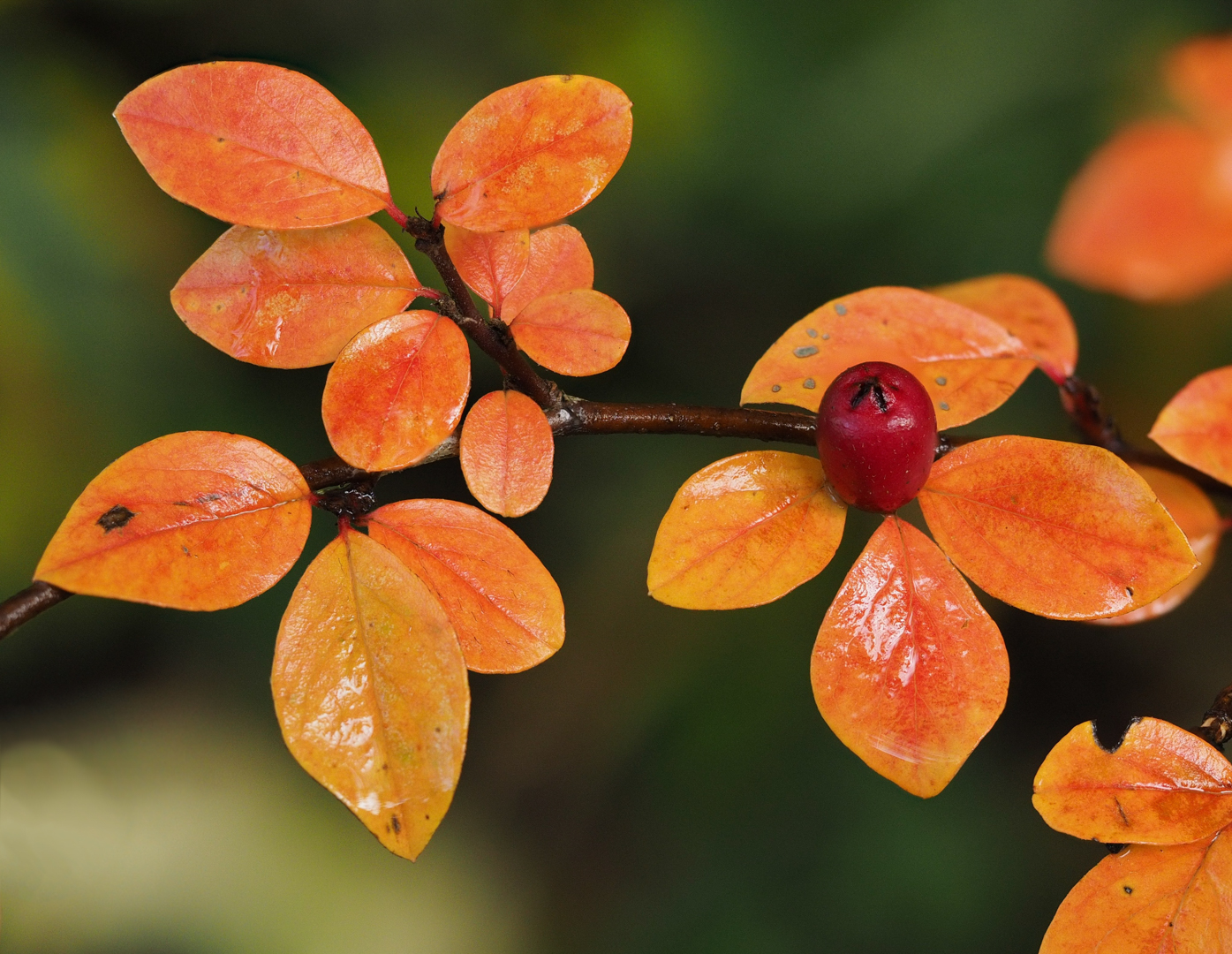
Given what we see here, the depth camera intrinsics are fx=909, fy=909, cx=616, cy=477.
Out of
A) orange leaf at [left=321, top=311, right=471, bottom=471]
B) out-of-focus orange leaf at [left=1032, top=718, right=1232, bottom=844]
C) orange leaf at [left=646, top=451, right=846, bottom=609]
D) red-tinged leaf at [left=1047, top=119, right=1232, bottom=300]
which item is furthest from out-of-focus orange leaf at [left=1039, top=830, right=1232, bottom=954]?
red-tinged leaf at [left=1047, top=119, right=1232, bottom=300]

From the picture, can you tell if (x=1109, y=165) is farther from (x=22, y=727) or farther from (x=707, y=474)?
(x=22, y=727)

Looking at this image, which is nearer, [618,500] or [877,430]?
[877,430]

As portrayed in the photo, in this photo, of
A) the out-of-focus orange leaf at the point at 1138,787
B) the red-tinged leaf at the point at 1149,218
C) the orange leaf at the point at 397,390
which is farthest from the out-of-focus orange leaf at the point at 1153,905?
the red-tinged leaf at the point at 1149,218

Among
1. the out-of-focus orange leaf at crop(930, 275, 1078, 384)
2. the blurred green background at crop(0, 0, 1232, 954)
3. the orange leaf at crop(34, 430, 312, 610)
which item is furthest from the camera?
the blurred green background at crop(0, 0, 1232, 954)

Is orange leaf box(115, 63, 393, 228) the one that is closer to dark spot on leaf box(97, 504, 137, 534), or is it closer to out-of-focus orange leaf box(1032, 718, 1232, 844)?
dark spot on leaf box(97, 504, 137, 534)

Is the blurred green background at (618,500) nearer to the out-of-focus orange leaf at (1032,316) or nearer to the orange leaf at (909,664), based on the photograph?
the out-of-focus orange leaf at (1032,316)

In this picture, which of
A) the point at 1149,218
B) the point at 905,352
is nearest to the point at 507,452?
the point at 905,352

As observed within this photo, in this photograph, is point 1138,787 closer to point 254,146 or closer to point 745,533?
point 745,533
